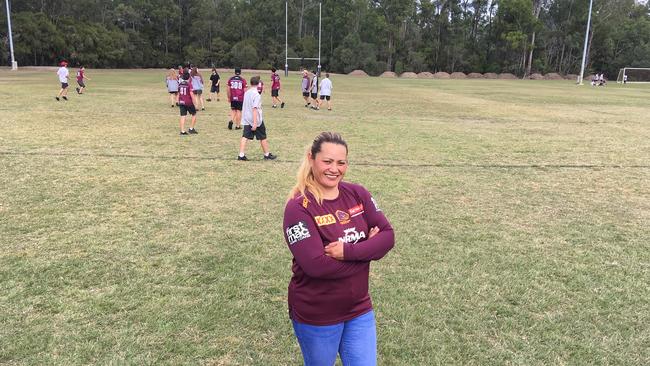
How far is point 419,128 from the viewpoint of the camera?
15023 mm

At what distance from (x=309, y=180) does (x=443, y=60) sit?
284 feet

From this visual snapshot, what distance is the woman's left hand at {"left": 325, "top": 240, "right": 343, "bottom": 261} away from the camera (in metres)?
2.41

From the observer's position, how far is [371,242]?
2.54m

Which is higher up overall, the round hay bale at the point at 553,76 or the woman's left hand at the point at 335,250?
the round hay bale at the point at 553,76

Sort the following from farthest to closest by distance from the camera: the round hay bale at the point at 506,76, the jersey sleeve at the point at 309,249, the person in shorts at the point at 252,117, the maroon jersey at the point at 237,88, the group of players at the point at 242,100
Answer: the round hay bale at the point at 506,76, the maroon jersey at the point at 237,88, the group of players at the point at 242,100, the person in shorts at the point at 252,117, the jersey sleeve at the point at 309,249

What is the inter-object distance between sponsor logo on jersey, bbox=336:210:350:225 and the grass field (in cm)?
143

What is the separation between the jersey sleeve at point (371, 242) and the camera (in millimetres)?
2447

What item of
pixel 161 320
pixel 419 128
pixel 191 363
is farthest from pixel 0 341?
pixel 419 128

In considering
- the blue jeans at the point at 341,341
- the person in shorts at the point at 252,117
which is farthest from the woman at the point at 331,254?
the person in shorts at the point at 252,117

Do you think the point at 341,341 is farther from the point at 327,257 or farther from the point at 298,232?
the point at 298,232

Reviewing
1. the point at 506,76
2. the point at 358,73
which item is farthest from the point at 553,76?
the point at 358,73

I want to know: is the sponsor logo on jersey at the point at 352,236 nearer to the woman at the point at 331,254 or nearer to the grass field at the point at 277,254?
the woman at the point at 331,254

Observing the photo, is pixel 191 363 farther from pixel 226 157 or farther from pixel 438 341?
pixel 226 157

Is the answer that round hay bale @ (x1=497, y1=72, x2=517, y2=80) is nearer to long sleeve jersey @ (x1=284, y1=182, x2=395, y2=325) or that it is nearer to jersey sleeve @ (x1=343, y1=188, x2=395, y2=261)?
jersey sleeve @ (x1=343, y1=188, x2=395, y2=261)
